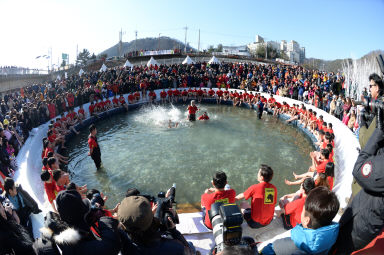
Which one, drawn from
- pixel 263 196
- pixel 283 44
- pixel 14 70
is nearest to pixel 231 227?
pixel 263 196

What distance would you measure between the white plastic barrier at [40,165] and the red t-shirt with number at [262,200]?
5.30ft

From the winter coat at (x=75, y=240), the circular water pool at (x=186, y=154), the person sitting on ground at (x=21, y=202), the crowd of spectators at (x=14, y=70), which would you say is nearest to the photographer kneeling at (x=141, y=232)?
the winter coat at (x=75, y=240)

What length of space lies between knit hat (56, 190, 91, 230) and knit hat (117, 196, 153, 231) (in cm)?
46

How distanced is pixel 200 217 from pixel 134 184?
339 centimetres

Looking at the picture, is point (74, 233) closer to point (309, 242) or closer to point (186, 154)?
point (309, 242)

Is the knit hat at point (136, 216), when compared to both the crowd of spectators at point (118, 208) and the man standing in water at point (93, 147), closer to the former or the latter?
the crowd of spectators at point (118, 208)

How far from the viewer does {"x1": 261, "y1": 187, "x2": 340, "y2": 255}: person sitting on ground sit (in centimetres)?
197

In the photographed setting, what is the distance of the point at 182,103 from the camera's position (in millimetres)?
19547

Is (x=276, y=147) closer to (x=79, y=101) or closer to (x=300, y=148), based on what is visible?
(x=300, y=148)

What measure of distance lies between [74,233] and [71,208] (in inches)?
8.9

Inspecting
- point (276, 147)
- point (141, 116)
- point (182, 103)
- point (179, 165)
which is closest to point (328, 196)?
point (179, 165)

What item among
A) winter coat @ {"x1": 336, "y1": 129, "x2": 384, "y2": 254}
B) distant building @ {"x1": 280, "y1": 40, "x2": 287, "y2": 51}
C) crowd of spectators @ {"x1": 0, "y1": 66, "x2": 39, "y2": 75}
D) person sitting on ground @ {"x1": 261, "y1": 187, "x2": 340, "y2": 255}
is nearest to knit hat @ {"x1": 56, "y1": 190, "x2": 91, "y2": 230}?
person sitting on ground @ {"x1": 261, "y1": 187, "x2": 340, "y2": 255}

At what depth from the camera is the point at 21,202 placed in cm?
410

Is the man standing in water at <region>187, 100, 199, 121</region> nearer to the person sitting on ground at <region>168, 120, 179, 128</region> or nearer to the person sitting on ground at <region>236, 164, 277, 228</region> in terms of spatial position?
the person sitting on ground at <region>168, 120, 179, 128</region>
